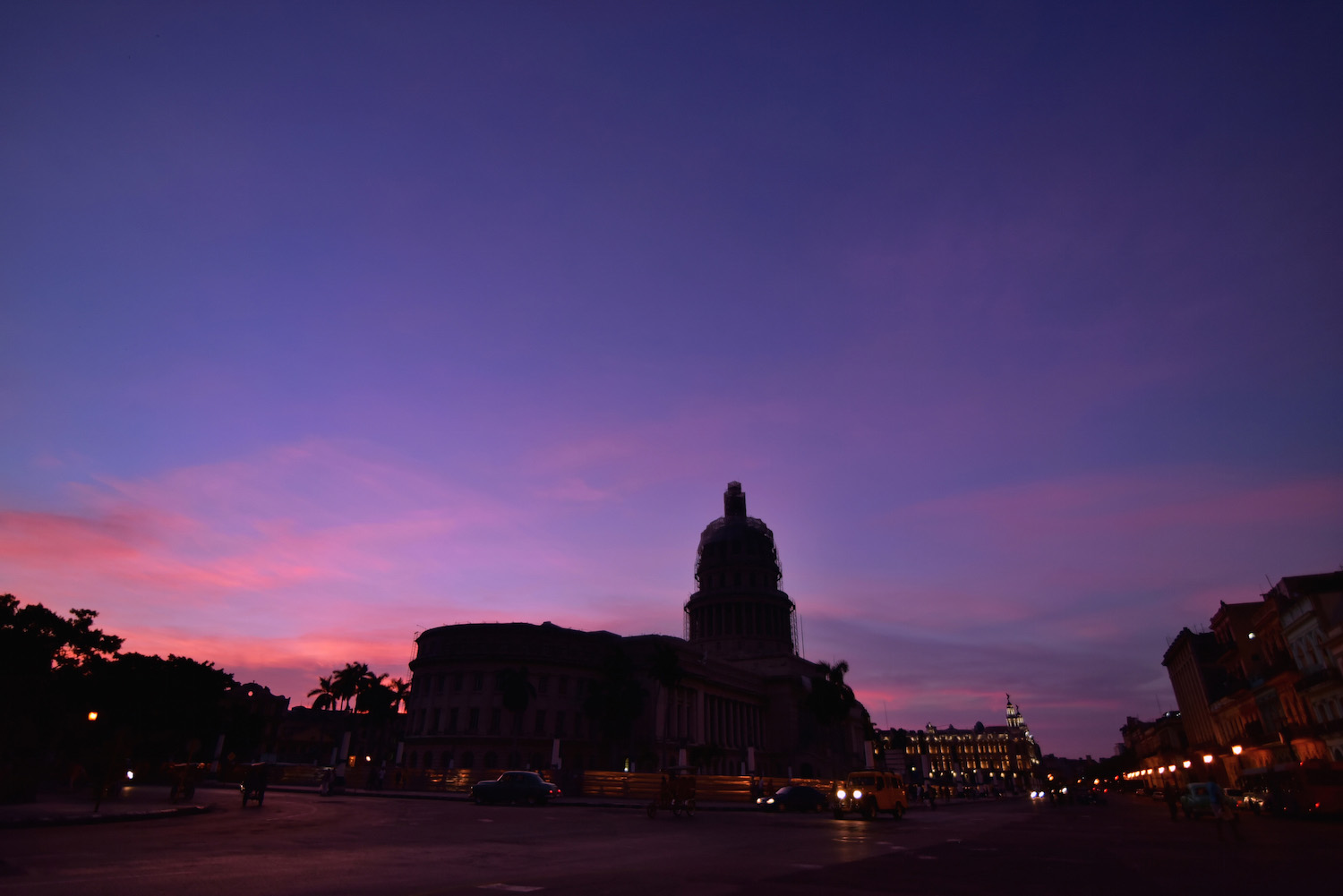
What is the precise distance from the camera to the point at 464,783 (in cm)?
5578

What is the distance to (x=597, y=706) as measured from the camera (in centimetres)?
8944

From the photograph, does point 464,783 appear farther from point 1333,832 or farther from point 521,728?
point 1333,832

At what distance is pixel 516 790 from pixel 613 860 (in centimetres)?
2738

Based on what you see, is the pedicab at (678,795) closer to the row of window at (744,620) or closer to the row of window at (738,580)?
the row of window at (744,620)

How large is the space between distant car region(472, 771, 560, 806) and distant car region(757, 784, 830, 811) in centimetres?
1375

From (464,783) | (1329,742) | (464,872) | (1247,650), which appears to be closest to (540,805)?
(464,783)

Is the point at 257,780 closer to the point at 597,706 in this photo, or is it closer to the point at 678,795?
the point at 678,795

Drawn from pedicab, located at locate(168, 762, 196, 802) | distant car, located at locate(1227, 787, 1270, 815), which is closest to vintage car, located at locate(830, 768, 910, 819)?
distant car, located at locate(1227, 787, 1270, 815)

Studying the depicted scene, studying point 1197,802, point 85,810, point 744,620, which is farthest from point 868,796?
point 744,620

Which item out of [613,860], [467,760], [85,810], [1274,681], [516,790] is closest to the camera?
[613,860]

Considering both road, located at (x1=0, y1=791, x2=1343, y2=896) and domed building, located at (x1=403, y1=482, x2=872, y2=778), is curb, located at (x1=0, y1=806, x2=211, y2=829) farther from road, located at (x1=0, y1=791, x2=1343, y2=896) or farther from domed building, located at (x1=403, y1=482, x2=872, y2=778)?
domed building, located at (x1=403, y1=482, x2=872, y2=778)

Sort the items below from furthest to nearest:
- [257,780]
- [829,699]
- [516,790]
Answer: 1. [829,699]
2. [516,790]
3. [257,780]

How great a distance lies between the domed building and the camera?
8788cm

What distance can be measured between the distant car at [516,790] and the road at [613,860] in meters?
14.7
